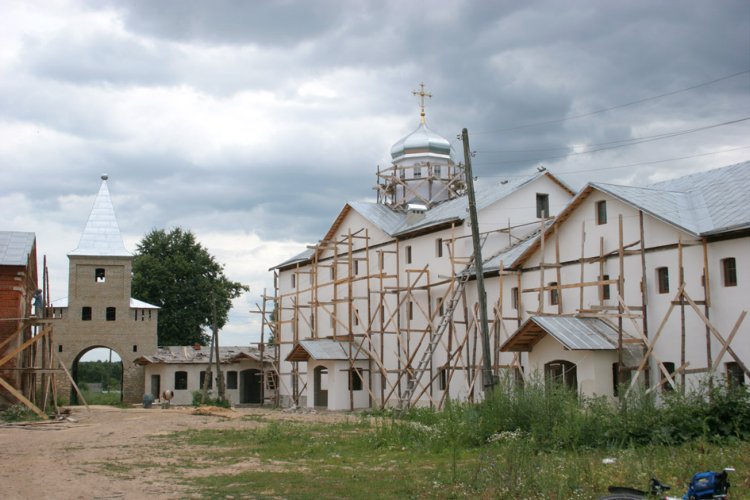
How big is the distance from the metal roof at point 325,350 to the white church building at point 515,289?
82mm

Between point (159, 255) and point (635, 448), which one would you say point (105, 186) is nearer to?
point (159, 255)

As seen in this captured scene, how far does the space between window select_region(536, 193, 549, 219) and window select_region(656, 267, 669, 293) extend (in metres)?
10.2

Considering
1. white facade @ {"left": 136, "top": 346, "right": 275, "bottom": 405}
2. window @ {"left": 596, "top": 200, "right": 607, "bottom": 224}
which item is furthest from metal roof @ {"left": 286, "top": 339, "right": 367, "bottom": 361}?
window @ {"left": 596, "top": 200, "right": 607, "bottom": 224}

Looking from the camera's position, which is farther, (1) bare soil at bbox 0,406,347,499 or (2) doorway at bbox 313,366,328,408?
(2) doorway at bbox 313,366,328,408

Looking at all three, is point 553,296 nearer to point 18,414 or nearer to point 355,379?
point 355,379

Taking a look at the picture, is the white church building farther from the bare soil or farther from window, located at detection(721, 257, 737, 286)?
the bare soil

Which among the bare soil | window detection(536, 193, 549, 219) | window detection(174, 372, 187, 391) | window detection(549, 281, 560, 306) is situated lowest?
the bare soil

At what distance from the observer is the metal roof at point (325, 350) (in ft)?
118

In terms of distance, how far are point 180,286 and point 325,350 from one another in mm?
25584

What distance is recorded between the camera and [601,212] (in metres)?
26.0

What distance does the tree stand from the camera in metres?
58.8

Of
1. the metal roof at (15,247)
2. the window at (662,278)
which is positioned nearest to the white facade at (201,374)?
the metal roof at (15,247)

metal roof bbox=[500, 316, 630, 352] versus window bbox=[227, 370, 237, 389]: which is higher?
metal roof bbox=[500, 316, 630, 352]

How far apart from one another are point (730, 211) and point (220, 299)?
143 feet
